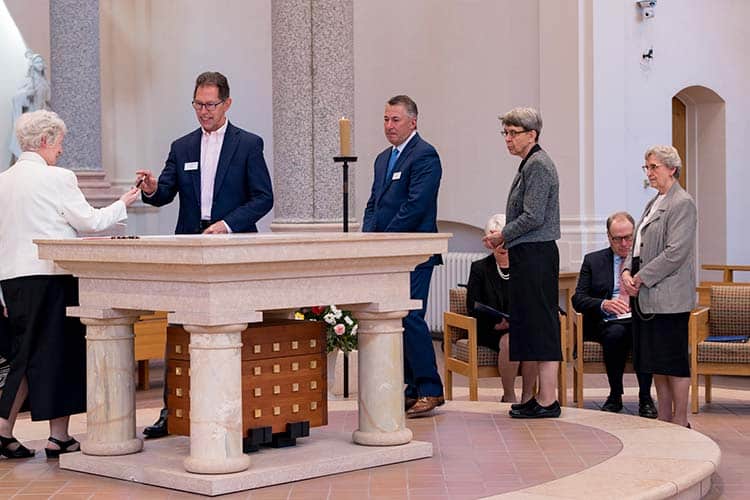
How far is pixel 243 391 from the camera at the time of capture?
5379 mm

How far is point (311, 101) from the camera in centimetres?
953

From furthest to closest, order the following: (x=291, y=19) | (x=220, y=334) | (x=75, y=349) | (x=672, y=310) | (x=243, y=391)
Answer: (x=291, y=19)
(x=672, y=310)
(x=75, y=349)
(x=243, y=391)
(x=220, y=334)

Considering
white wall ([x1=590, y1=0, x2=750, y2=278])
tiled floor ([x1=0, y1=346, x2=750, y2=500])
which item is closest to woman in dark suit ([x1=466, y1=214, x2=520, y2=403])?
tiled floor ([x1=0, y1=346, x2=750, y2=500])

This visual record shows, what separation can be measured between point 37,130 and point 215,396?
1639 millimetres

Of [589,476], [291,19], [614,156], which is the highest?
[291,19]

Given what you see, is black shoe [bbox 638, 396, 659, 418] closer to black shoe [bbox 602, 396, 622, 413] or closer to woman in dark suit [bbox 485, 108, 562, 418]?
black shoe [bbox 602, 396, 622, 413]

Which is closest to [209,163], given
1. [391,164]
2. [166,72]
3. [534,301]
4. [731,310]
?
[391,164]

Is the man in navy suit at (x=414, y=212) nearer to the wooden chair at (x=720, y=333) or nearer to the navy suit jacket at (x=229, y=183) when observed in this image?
the navy suit jacket at (x=229, y=183)

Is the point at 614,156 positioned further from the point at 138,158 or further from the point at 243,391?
the point at 243,391

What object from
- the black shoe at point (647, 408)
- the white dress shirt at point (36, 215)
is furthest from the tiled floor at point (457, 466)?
the white dress shirt at point (36, 215)

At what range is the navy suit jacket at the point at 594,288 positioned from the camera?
7.91 meters

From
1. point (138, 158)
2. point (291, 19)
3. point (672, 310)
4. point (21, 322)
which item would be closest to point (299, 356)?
point (21, 322)

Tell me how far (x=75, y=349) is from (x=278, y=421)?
1.00 meters

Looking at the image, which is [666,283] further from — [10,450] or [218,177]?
[10,450]
